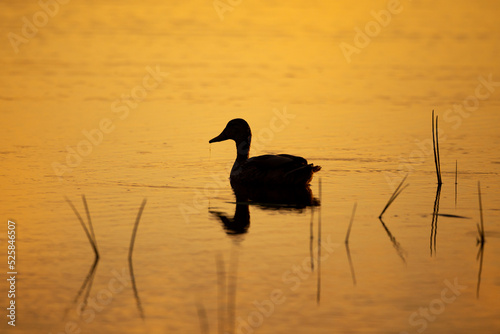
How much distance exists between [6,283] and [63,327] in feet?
3.72

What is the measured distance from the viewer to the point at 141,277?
8.16 meters

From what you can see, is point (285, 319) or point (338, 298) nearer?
point (285, 319)

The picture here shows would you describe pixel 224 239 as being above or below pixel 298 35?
below

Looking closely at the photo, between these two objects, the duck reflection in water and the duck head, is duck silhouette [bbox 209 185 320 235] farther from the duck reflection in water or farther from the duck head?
the duck head

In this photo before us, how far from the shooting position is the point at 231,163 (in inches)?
579

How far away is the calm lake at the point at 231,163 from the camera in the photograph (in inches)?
298

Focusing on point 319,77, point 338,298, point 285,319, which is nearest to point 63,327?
point 285,319

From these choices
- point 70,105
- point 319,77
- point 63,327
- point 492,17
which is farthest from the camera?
point 492,17

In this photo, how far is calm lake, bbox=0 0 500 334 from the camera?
7574 mm

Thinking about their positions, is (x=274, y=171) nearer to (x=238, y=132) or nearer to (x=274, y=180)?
(x=274, y=180)

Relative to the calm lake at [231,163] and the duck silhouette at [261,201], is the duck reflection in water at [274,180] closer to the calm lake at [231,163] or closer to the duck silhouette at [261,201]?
the duck silhouette at [261,201]

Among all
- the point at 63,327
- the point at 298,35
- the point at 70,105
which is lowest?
the point at 63,327

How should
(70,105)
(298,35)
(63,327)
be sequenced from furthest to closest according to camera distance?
1. (298,35)
2. (70,105)
3. (63,327)

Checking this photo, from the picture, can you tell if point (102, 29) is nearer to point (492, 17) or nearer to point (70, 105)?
point (70, 105)
